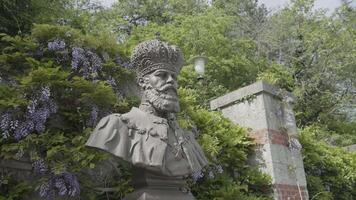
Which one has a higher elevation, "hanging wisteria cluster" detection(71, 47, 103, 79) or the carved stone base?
"hanging wisteria cluster" detection(71, 47, 103, 79)

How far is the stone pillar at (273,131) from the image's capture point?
17.0 feet

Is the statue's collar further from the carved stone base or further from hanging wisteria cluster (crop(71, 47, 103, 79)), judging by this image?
hanging wisteria cluster (crop(71, 47, 103, 79))

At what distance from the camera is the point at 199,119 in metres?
5.01

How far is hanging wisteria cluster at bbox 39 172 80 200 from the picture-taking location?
3371 mm

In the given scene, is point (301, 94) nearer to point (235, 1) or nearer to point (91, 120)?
point (235, 1)

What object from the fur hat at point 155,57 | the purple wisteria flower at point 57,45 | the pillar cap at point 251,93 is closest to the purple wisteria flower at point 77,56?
the purple wisteria flower at point 57,45

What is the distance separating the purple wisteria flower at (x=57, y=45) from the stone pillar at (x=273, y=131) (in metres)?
2.51

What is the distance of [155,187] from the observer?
267 cm

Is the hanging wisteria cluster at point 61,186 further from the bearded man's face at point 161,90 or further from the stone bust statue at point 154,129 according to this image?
the bearded man's face at point 161,90

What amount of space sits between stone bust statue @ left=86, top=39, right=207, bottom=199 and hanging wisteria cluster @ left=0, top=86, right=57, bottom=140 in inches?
41.7

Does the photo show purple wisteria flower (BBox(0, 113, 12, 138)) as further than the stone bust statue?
Yes

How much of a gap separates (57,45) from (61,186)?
1.41 meters

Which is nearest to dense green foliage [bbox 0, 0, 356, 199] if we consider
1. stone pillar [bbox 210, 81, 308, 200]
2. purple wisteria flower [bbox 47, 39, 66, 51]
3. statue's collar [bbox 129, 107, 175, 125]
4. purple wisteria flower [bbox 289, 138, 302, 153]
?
purple wisteria flower [bbox 47, 39, 66, 51]

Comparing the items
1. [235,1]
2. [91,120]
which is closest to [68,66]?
[91,120]
